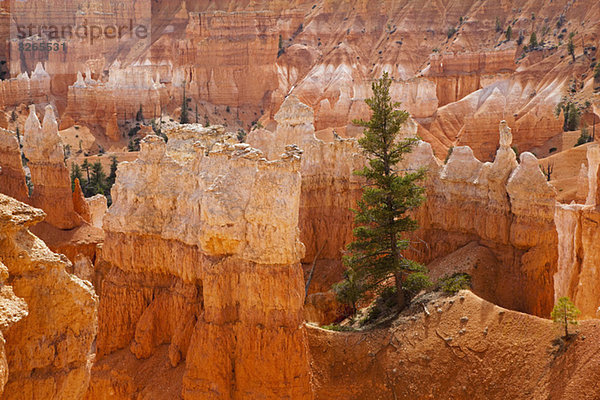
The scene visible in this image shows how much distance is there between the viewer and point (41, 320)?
27.7 feet

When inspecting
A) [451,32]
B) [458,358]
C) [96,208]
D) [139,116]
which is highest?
[451,32]

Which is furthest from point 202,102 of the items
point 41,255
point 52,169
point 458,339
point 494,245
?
point 41,255

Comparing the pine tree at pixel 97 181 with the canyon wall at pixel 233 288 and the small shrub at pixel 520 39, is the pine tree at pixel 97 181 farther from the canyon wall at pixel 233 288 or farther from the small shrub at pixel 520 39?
the small shrub at pixel 520 39

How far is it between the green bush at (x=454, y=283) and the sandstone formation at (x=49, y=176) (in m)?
17.7

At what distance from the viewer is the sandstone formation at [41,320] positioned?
8.18 meters

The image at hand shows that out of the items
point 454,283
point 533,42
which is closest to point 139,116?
point 533,42

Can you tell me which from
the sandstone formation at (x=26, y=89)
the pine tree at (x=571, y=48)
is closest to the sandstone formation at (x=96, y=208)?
the sandstone formation at (x=26, y=89)

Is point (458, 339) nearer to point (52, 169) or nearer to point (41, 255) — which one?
Answer: point (41, 255)

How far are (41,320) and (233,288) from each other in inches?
264

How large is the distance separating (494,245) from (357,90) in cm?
4575

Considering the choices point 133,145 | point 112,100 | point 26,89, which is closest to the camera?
point 133,145

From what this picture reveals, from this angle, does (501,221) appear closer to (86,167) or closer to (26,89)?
(86,167)

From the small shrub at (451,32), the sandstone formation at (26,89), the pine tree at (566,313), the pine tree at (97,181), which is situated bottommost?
the pine tree at (97,181)

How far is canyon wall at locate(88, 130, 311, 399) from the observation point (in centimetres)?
1459
